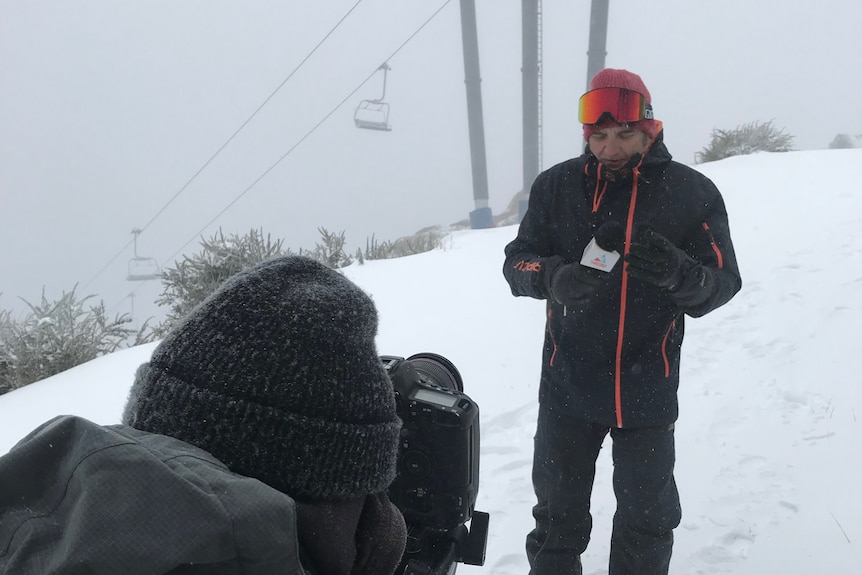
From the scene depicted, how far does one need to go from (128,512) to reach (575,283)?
1.36 metres

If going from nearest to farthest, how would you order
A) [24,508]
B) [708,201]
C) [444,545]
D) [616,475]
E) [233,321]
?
[24,508] < [233,321] < [444,545] < [708,201] < [616,475]

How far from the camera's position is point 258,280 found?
2.62 ft

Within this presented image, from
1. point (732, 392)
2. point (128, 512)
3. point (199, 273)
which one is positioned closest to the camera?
point (128, 512)

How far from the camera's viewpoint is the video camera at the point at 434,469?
1.17m

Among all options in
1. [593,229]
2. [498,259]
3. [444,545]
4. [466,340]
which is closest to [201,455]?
[444,545]

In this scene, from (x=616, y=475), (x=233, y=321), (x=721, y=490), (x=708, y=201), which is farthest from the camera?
(x=721, y=490)

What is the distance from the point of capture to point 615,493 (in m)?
2.02

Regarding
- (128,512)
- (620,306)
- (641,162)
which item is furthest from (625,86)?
(128,512)

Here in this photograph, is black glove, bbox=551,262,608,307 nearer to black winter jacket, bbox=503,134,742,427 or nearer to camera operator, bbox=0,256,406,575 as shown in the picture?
black winter jacket, bbox=503,134,742,427

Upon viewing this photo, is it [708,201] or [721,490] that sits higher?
[708,201]

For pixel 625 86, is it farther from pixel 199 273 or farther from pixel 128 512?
pixel 199 273

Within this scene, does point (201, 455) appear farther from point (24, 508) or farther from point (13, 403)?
point (13, 403)

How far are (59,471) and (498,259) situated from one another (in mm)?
6794

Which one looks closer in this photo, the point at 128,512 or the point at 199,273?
the point at 128,512
